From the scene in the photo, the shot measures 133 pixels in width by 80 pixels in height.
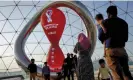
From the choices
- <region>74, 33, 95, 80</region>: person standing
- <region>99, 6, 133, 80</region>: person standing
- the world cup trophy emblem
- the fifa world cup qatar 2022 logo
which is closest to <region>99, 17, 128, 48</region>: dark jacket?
<region>99, 6, 133, 80</region>: person standing

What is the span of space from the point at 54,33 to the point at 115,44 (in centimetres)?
1290

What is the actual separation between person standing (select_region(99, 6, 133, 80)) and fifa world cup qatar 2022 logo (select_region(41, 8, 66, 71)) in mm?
12615

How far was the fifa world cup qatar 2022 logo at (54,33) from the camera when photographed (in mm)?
17406

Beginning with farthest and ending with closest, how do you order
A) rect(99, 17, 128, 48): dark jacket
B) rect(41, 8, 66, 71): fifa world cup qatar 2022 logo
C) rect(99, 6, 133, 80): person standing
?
rect(41, 8, 66, 71): fifa world cup qatar 2022 logo, rect(99, 17, 128, 48): dark jacket, rect(99, 6, 133, 80): person standing

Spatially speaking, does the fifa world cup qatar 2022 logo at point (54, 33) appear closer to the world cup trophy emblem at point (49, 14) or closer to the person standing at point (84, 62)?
the world cup trophy emblem at point (49, 14)

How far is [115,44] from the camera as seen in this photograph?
4.66 meters

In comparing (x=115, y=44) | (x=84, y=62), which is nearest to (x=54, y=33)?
(x=84, y=62)

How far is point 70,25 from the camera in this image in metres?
29.0

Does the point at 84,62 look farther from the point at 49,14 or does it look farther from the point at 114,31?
the point at 49,14

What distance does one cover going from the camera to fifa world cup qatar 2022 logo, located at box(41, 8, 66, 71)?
1741cm

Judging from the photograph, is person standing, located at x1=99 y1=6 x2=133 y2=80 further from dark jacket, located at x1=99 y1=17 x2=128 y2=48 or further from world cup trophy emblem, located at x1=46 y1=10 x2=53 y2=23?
world cup trophy emblem, located at x1=46 y1=10 x2=53 y2=23

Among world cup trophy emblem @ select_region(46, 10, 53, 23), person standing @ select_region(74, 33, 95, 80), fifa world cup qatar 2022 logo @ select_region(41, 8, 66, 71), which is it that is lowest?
person standing @ select_region(74, 33, 95, 80)

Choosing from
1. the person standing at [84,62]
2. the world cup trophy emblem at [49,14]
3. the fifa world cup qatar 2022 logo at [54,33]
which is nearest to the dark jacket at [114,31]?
the person standing at [84,62]

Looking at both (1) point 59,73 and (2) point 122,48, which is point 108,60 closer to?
(2) point 122,48
